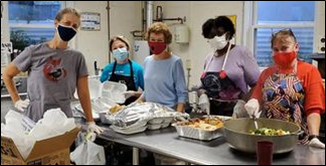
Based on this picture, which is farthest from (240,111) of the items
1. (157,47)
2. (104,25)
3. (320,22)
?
(104,25)

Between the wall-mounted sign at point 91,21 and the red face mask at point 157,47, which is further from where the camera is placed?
the wall-mounted sign at point 91,21

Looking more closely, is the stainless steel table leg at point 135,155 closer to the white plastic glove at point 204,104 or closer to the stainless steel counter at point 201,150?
the stainless steel counter at point 201,150

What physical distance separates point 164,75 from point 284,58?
2.55ft

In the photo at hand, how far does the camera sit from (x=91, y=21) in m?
3.75

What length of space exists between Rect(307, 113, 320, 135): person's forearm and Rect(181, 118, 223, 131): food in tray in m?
0.42

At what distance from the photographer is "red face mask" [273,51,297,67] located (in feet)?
5.67

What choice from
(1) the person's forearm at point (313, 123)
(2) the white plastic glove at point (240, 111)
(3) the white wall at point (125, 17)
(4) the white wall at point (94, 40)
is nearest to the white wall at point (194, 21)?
(3) the white wall at point (125, 17)

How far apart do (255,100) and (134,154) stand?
0.67 metres

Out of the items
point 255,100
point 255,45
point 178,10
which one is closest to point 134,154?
point 255,100

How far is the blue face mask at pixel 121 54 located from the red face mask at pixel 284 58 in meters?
1.22

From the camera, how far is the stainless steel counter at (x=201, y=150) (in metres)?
1.47

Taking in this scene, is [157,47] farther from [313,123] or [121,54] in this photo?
[313,123]

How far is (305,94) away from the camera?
170 cm

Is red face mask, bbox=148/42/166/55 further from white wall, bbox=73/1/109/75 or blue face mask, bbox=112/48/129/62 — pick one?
→ white wall, bbox=73/1/109/75
